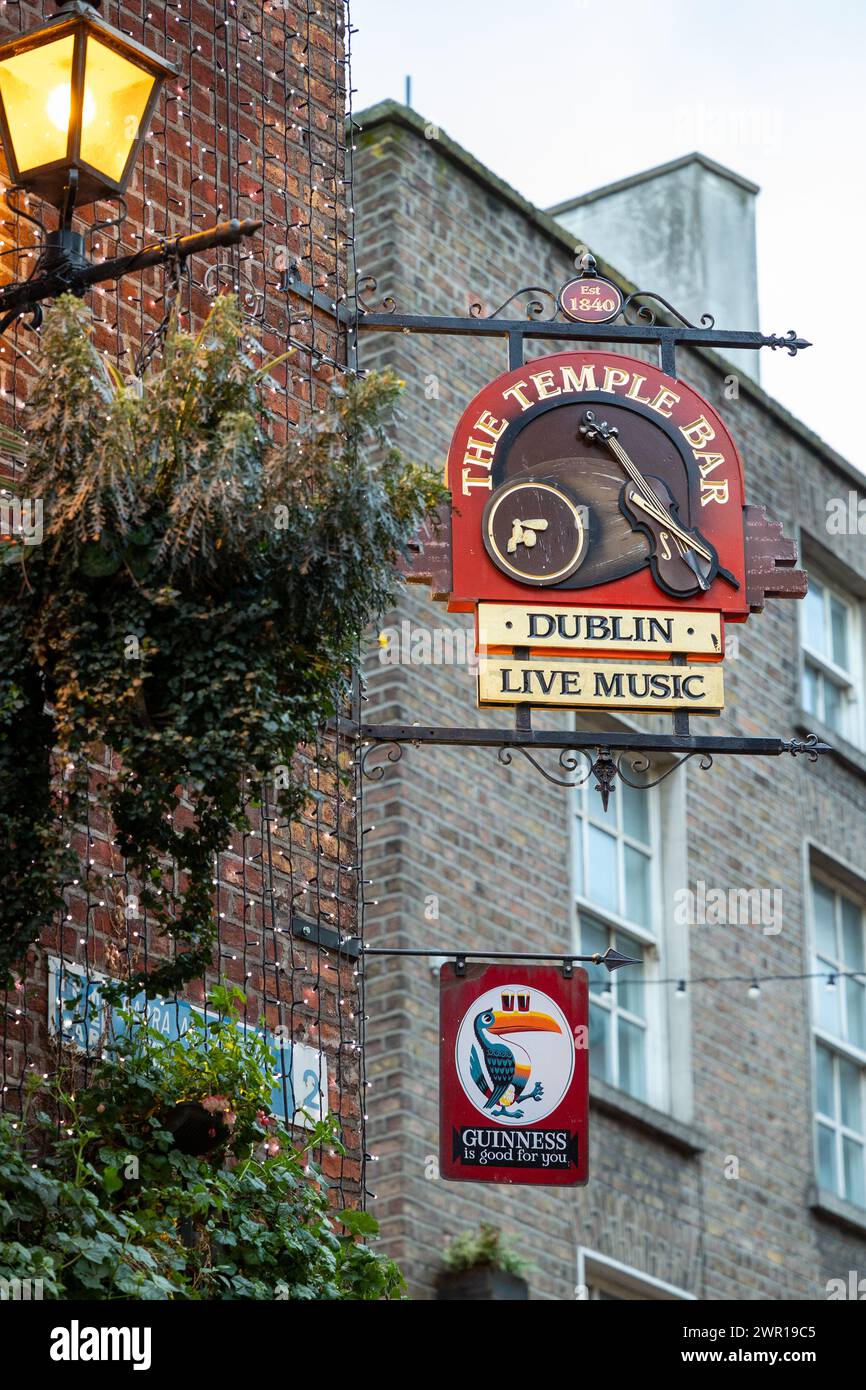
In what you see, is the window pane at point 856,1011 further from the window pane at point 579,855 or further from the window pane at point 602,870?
the window pane at point 579,855

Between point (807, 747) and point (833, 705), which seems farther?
point (833, 705)

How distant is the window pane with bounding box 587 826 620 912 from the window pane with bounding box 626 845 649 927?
0.14 m

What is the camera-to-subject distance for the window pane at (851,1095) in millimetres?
15828

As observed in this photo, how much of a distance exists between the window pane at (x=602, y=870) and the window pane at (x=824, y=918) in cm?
220

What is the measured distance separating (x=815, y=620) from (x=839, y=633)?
385 millimetres

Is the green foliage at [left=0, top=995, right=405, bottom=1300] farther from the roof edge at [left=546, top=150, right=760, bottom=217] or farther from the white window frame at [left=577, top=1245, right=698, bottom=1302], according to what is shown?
the roof edge at [left=546, top=150, right=760, bottom=217]

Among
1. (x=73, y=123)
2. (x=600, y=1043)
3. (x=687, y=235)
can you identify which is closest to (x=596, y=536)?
(x=73, y=123)

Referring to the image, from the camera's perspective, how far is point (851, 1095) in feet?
52.2

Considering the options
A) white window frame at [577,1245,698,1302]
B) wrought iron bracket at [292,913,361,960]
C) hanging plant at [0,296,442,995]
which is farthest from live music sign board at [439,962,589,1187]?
white window frame at [577,1245,698,1302]

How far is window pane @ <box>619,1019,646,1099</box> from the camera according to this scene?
557 inches

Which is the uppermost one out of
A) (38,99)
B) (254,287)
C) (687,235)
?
(687,235)

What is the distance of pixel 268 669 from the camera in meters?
6.83

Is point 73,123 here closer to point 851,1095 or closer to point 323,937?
point 323,937

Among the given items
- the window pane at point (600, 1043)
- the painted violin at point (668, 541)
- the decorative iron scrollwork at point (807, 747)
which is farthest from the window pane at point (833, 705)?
the painted violin at point (668, 541)
